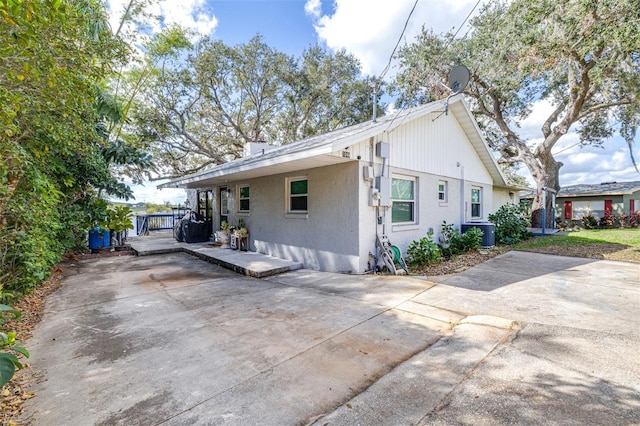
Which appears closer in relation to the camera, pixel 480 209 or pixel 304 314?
pixel 304 314

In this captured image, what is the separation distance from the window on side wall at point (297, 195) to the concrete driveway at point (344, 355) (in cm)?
275

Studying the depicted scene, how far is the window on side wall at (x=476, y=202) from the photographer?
37.0 feet

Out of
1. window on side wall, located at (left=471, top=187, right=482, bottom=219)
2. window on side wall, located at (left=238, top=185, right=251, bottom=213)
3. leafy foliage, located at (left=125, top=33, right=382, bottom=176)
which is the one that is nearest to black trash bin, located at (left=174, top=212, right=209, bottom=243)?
window on side wall, located at (left=238, top=185, right=251, bottom=213)

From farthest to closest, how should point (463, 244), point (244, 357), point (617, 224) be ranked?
point (617, 224) → point (463, 244) → point (244, 357)

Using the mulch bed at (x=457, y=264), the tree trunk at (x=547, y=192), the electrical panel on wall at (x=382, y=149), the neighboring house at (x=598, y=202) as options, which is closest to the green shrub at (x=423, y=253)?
the mulch bed at (x=457, y=264)

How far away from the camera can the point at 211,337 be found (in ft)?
10.7

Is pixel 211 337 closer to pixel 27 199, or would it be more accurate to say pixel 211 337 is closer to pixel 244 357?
pixel 244 357

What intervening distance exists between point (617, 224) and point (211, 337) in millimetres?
24523

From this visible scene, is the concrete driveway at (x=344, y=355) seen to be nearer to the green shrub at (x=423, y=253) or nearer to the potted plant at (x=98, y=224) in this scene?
the green shrub at (x=423, y=253)

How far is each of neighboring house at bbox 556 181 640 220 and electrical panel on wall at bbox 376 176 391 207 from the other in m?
21.4

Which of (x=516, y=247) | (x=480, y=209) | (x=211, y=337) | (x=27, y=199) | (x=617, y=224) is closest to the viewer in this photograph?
(x=211, y=337)

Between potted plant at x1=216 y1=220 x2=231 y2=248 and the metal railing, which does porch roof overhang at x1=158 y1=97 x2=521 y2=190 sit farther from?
the metal railing

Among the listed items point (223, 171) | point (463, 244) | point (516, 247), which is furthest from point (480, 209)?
point (223, 171)

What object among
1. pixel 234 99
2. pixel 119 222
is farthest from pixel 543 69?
pixel 119 222
